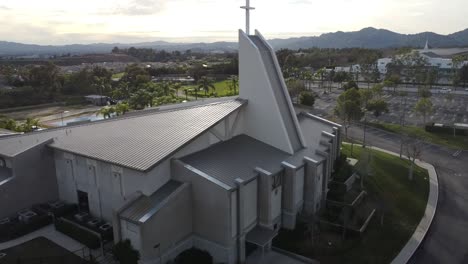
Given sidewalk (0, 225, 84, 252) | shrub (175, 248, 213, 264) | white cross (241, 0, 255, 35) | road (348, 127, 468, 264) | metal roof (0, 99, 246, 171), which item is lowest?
road (348, 127, 468, 264)

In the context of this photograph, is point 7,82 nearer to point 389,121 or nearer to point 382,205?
point 389,121

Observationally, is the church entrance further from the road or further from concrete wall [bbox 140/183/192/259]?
the road

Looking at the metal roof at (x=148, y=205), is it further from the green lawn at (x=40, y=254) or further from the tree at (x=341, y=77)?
the tree at (x=341, y=77)

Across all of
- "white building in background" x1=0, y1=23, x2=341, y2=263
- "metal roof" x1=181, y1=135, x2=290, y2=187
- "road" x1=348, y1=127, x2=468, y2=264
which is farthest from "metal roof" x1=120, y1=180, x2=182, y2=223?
"road" x1=348, y1=127, x2=468, y2=264

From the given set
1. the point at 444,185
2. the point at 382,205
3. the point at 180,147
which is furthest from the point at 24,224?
the point at 444,185

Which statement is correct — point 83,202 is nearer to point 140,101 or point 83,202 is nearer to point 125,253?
point 125,253

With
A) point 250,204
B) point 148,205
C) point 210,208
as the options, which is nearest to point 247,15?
point 250,204

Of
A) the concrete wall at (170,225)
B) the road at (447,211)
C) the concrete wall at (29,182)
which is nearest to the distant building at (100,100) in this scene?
the concrete wall at (29,182)
